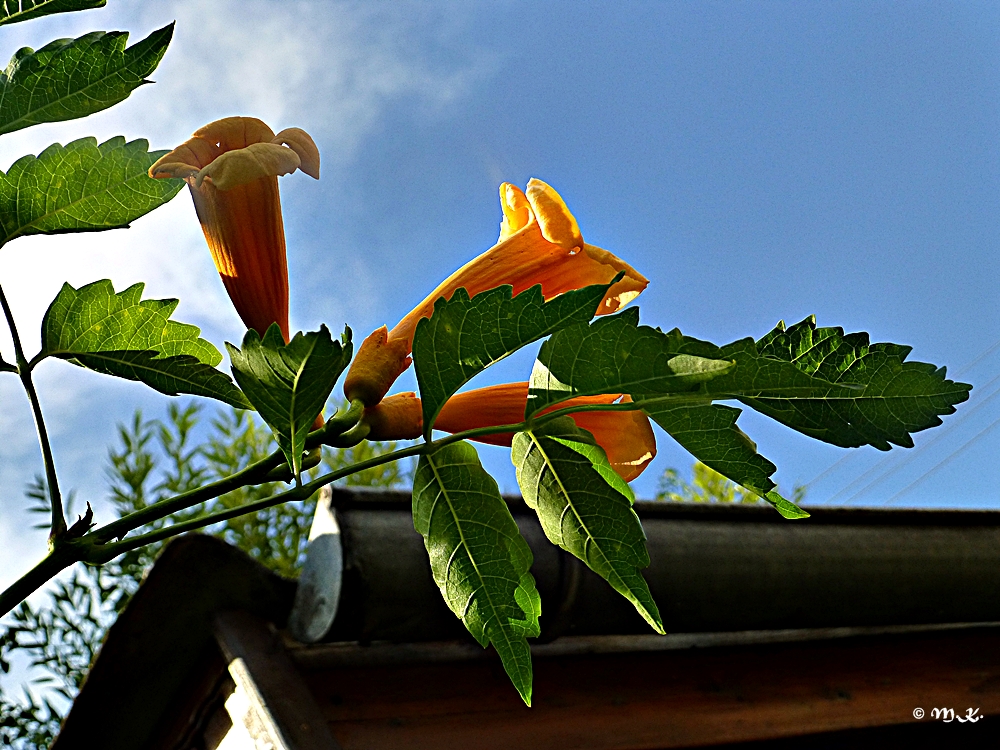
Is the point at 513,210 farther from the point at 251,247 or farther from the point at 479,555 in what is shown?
the point at 479,555

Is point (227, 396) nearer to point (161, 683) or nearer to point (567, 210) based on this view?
point (567, 210)

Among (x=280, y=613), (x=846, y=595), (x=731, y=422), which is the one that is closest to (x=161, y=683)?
(x=280, y=613)

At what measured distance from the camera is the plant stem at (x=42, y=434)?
0.45 meters

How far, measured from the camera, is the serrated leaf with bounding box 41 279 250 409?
20.2 inches

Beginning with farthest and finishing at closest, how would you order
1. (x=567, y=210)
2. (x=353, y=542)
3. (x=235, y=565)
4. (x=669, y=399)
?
(x=235, y=565), (x=353, y=542), (x=567, y=210), (x=669, y=399)

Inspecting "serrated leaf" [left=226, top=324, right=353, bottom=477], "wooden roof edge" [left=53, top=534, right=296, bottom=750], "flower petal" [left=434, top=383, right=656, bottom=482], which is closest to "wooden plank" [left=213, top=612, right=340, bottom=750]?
"wooden roof edge" [left=53, top=534, right=296, bottom=750]

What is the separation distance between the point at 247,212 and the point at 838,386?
1.45 ft

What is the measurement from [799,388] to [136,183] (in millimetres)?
443

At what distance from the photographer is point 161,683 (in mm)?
1830

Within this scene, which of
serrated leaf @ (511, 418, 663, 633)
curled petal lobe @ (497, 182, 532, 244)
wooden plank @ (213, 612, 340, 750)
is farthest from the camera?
wooden plank @ (213, 612, 340, 750)

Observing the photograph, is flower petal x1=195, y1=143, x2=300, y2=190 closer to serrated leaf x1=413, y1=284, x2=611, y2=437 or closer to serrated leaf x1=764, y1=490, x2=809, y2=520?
serrated leaf x1=413, y1=284, x2=611, y2=437

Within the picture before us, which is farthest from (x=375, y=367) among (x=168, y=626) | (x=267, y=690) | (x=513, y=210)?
(x=168, y=626)

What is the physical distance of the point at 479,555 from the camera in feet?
1.63

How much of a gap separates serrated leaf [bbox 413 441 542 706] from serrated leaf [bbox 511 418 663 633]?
31mm
